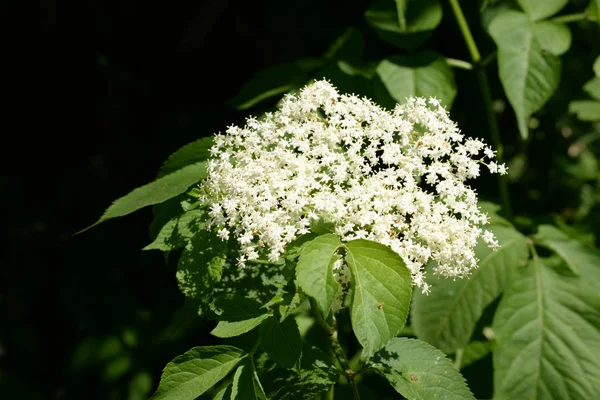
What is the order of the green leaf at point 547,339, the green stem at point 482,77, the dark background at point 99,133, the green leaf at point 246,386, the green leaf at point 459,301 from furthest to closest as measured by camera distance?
the dark background at point 99,133 → the green stem at point 482,77 → the green leaf at point 459,301 → the green leaf at point 547,339 → the green leaf at point 246,386

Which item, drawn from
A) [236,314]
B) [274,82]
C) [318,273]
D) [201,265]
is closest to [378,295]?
[318,273]

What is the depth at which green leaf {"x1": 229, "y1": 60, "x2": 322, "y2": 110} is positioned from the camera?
2.63 m

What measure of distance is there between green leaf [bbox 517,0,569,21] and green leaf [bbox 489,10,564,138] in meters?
0.07

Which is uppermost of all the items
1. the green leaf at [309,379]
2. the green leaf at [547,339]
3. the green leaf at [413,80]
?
the green leaf at [413,80]

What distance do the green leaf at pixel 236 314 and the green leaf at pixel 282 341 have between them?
34mm

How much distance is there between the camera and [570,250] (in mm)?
2613

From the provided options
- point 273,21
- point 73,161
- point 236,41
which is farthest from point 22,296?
point 273,21

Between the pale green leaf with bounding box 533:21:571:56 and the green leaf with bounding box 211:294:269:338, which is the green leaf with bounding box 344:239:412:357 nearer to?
the green leaf with bounding box 211:294:269:338

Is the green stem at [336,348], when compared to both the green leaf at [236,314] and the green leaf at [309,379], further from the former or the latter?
the green leaf at [236,314]

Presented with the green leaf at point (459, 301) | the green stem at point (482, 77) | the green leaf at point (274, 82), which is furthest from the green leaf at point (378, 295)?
the green stem at point (482, 77)

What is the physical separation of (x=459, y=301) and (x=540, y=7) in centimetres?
130

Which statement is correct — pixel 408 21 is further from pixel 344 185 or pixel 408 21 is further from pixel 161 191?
pixel 161 191

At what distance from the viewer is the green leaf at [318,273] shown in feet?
4.49

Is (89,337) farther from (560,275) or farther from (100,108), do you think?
(560,275)
